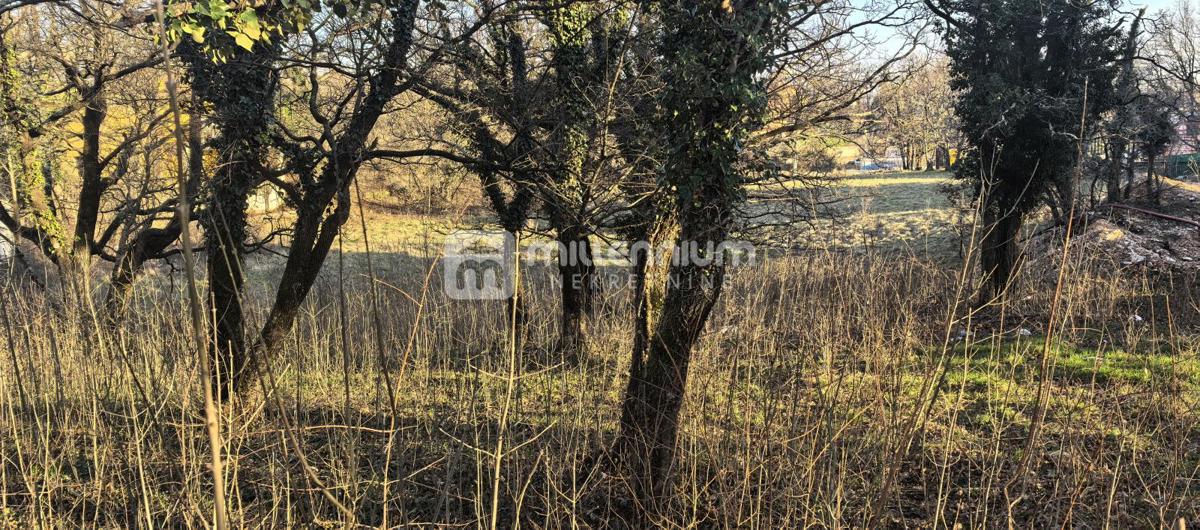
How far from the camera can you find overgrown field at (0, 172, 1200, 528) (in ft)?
7.91

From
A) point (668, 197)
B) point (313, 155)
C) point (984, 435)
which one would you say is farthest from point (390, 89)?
point (984, 435)

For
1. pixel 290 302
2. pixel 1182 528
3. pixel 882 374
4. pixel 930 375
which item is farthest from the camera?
pixel 290 302

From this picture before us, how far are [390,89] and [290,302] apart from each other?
1.69m

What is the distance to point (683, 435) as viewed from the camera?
11.2ft

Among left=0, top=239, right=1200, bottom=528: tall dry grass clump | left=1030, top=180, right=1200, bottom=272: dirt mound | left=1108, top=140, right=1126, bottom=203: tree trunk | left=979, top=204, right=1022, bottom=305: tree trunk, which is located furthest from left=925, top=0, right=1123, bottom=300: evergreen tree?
left=0, top=239, right=1200, bottom=528: tall dry grass clump

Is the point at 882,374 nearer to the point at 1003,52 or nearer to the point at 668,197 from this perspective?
the point at 668,197

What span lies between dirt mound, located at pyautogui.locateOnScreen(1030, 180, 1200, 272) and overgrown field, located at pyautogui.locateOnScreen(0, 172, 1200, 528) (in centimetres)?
381

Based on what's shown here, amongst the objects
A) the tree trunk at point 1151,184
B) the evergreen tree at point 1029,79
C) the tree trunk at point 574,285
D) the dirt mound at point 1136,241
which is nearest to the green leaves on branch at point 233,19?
the tree trunk at point 574,285

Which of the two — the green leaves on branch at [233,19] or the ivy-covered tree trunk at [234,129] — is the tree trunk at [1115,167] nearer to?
the green leaves on branch at [233,19]

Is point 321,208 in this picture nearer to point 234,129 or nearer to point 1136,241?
point 234,129

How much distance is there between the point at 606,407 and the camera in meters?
4.76

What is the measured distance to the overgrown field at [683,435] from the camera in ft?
7.91

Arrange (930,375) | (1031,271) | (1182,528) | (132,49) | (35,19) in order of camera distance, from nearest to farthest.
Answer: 1. (1182,528)
2. (930,375)
3. (35,19)
4. (132,49)
5. (1031,271)

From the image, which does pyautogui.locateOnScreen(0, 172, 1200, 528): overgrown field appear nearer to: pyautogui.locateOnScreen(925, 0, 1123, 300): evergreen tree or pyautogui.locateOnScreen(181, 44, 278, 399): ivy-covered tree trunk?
pyautogui.locateOnScreen(181, 44, 278, 399): ivy-covered tree trunk
